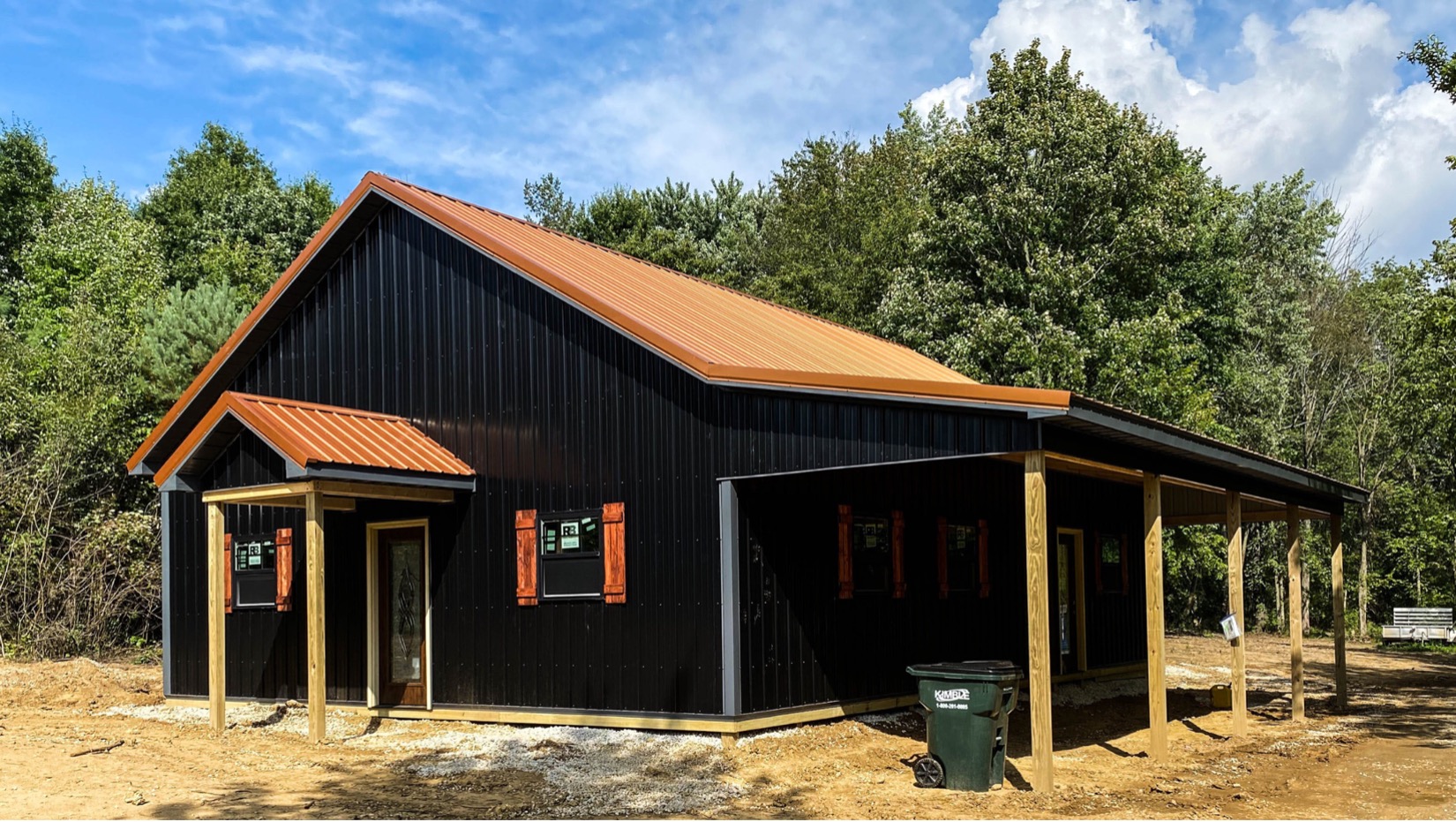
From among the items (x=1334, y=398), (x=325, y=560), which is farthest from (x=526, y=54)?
(x=1334, y=398)

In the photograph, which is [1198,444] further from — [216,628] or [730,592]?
[216,628]

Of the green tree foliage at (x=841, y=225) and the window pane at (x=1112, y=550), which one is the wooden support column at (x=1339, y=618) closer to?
the window pane at (x=1112, y=550)

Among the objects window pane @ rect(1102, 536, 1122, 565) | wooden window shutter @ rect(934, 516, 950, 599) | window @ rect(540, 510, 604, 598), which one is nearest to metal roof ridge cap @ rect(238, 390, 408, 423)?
window @ rect(540, 510, 604, 598)

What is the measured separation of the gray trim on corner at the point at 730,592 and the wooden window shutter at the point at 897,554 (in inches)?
104

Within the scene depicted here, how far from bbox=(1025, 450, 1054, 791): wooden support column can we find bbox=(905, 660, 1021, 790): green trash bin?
0.75 ft

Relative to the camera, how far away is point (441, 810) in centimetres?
848

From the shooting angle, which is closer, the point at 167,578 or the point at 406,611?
the point at 406,611

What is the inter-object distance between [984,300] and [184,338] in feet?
51.4

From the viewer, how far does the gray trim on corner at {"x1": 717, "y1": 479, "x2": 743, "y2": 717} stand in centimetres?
1099

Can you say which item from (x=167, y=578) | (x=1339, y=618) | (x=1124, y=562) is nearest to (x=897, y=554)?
(x=1339, y=618)

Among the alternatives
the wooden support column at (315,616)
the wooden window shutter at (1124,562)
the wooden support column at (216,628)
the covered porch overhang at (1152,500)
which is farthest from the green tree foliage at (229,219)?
the covered porch overhang at (1152,500)

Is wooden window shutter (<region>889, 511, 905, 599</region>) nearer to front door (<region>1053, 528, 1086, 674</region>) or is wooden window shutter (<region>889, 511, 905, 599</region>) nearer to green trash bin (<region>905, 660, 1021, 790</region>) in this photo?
green trash bin (<region>905, 660, 1021, 790</region>)

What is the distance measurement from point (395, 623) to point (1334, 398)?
85.9 ft

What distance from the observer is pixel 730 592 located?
11.1 m
